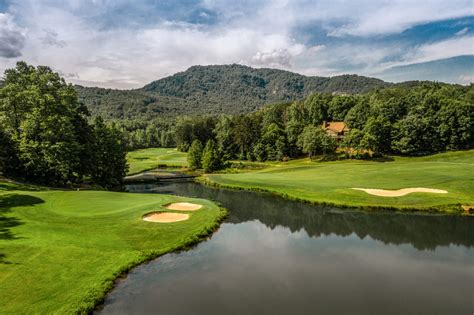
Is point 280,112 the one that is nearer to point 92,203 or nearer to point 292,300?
point 92,203

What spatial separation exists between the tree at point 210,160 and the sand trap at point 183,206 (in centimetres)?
3873

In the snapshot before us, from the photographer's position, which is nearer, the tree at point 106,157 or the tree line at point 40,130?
the tree line at point 40,130

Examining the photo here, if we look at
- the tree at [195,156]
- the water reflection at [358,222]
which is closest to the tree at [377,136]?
the tree at [195,156]

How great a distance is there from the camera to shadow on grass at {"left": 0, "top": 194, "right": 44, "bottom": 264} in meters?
21.4

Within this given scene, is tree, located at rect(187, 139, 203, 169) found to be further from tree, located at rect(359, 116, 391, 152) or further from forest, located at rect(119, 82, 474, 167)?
tree, located at rect(359, 116, 391, 152)

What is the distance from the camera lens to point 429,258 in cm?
2195

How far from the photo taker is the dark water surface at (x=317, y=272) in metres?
15.2

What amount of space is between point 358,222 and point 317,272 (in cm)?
1463

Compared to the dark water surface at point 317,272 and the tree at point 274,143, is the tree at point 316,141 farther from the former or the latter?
the dark water surface at point 317,272

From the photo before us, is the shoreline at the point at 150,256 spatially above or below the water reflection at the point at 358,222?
above

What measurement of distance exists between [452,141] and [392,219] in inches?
2165

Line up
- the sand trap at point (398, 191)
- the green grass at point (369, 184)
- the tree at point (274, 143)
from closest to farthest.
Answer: the green grass at point (369, 184) → the sand trap at point (398, 191) → the tree at point (274, 143)

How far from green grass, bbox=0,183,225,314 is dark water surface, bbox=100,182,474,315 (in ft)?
4.66

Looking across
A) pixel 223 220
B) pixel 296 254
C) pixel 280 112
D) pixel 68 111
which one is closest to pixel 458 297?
pixel 296 254
